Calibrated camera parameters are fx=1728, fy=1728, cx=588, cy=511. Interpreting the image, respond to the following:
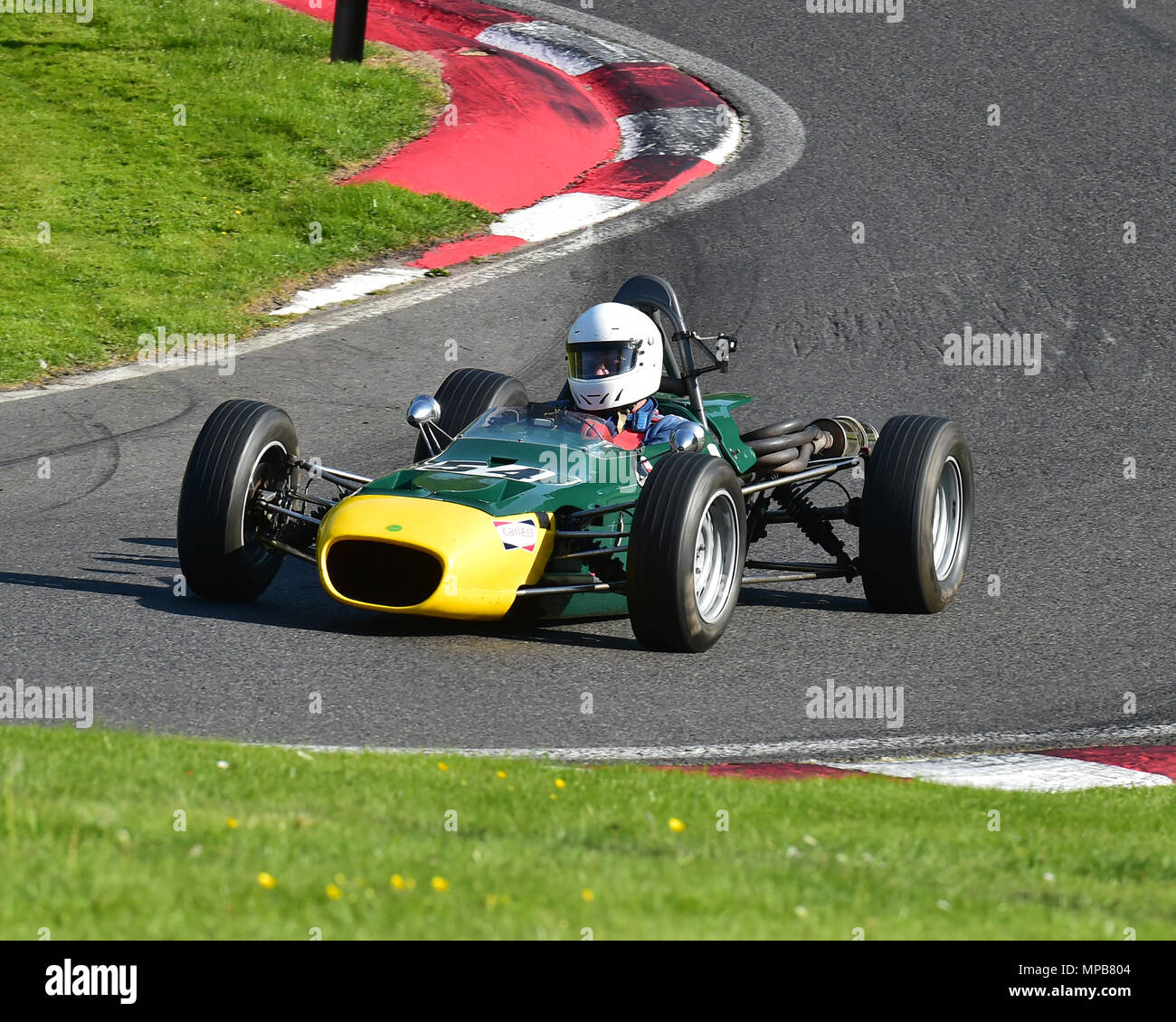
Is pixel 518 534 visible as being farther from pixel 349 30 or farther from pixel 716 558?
pixel 349 30

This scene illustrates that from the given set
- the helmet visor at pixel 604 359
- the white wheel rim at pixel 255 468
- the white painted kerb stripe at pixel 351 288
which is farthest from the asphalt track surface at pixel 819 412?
the helmet visor at pixel 604 359

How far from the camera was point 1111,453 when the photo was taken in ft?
35.3

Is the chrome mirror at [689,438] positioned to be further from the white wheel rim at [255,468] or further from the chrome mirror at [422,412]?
the white wheel rim at [255,468]

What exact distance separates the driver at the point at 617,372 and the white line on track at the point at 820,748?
2.18 metres

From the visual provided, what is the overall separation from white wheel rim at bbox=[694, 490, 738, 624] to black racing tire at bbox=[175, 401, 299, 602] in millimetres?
1905

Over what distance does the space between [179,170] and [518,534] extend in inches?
366

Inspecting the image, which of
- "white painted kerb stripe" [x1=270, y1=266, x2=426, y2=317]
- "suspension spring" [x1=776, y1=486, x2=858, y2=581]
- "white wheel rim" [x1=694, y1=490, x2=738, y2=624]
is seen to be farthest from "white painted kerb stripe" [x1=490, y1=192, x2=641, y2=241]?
"white wheel rim" [x1=694, y1=490, x2=738, y2=624]

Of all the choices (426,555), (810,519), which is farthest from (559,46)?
(426,555)

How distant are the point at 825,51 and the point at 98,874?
55.2 feet

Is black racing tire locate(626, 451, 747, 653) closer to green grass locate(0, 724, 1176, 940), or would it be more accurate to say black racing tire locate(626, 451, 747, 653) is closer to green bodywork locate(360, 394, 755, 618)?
green bodywork locate(360, 394, 755, 618)

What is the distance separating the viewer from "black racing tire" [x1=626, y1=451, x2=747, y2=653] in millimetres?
7012

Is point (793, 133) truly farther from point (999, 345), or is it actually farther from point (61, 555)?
point (61, 555)

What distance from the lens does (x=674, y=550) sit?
275 inches
